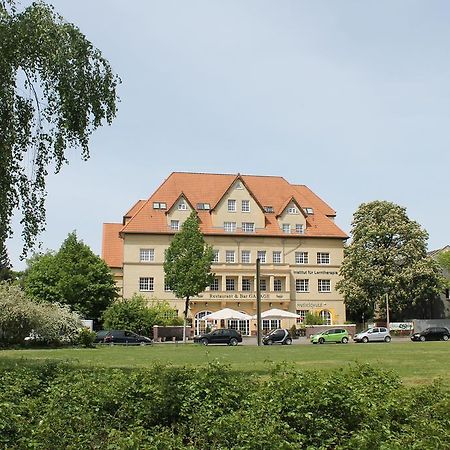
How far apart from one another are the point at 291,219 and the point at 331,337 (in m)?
26.7

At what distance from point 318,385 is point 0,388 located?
466cm

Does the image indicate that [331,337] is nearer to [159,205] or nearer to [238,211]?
[238,211]

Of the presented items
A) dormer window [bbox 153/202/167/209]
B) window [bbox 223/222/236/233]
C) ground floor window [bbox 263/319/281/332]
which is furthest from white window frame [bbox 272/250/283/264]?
dormer window [bbox 153/202/167/209]

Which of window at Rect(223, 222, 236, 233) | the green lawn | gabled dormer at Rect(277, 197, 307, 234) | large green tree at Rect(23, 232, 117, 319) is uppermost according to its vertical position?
gabled dormer at Rect(277, 197, 307, 234)

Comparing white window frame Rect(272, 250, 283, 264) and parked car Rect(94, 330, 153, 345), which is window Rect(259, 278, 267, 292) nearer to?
white window frame Rect(272, 250, 283, 264)

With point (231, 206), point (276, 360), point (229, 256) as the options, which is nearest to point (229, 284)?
point (229, 256)

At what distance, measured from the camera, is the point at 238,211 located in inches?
3093

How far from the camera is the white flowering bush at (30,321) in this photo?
146 feet

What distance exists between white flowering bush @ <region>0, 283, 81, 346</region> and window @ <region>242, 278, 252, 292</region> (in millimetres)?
30423

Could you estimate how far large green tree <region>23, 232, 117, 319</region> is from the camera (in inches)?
2591

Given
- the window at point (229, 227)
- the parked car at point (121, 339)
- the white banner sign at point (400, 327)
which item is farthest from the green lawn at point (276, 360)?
the window at point (229, 227)

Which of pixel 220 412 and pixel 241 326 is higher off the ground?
pixel 241 326

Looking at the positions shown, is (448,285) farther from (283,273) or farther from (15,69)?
(15,69)

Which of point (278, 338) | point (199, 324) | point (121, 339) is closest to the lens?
point (121, 339)
